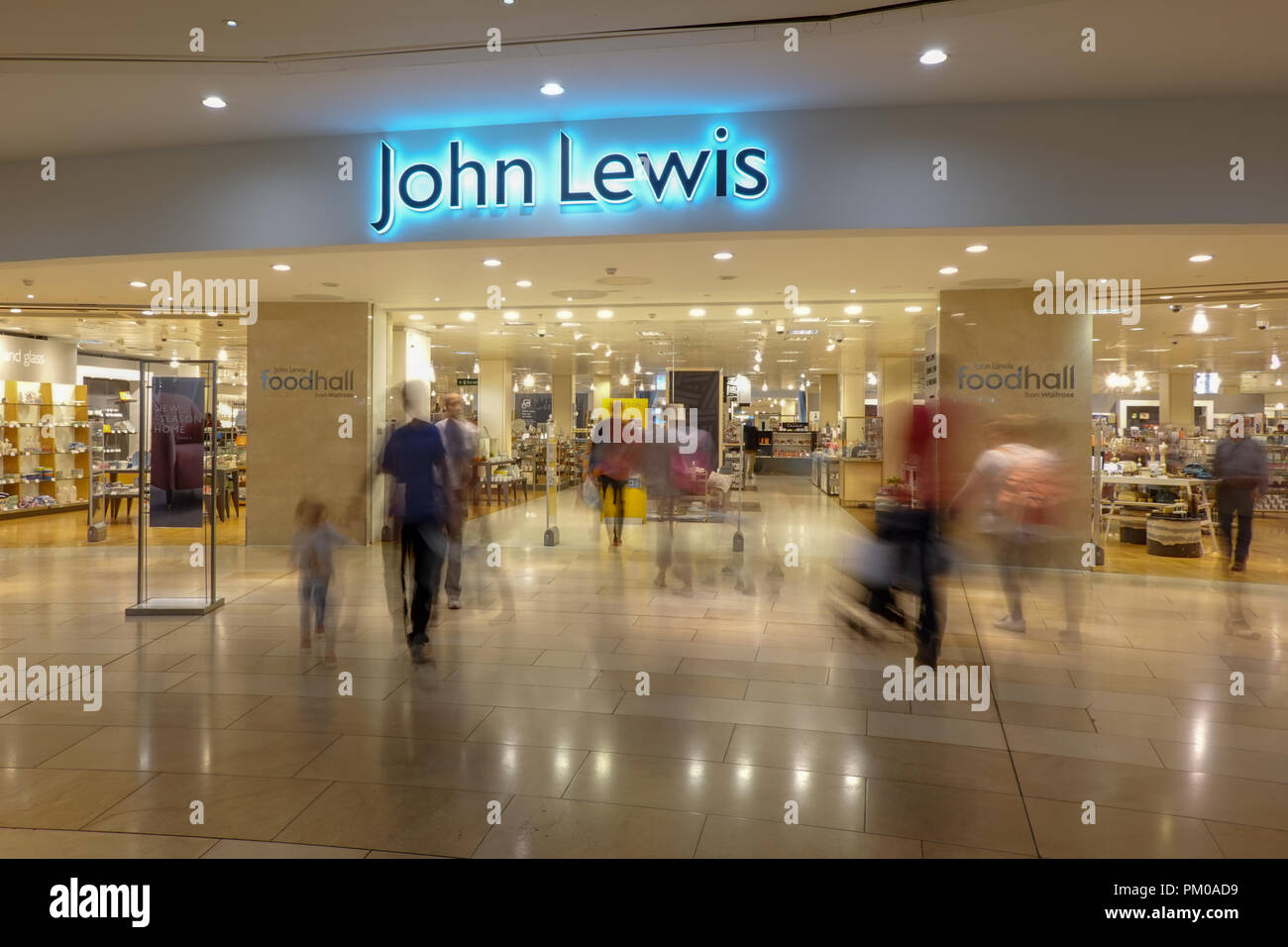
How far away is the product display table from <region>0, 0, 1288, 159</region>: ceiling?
594cm

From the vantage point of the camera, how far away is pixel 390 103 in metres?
5.81

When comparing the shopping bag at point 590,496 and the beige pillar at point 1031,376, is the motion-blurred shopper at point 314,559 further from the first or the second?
the shopping bag at point 590,496

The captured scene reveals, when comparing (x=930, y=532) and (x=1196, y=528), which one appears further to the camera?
(x=1196, y=528)

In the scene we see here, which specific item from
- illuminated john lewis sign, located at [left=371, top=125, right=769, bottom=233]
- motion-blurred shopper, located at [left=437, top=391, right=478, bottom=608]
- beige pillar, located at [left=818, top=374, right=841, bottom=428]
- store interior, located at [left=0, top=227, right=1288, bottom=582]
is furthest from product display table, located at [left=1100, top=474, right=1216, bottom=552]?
beige pillar, located at [left=818, top=374, right=841, bottom=428]

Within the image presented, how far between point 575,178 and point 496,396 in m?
11.4

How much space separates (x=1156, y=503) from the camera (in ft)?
34.3

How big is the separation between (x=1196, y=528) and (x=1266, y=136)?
5.92 meters

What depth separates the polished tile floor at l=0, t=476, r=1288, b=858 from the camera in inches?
114

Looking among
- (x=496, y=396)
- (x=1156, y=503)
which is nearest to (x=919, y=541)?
(x=1156, y=503)

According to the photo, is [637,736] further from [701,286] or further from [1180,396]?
[1180,396]
